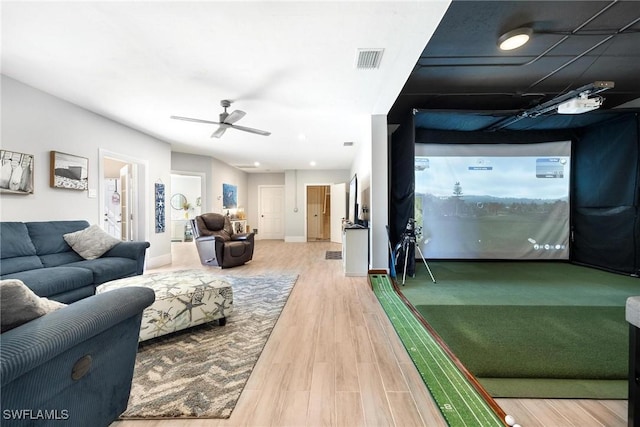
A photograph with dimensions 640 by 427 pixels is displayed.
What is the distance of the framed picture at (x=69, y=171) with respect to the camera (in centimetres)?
323

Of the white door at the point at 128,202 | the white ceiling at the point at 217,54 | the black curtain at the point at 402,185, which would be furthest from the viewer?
the white door at the point at 128,202

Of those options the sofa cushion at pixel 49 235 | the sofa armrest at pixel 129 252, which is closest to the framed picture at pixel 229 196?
the sofa armrest at pixel 129 252

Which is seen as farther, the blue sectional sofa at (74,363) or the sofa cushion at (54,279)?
the sofa cushion at (54,279)

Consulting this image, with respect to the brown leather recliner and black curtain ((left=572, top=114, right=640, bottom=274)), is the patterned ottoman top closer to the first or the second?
the brown leather recliner

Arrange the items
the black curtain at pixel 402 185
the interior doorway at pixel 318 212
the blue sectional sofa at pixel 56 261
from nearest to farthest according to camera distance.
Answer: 1. the blue sectional sofa at pixel 56 261
2. the black curtain at pixel 402 185
3. the interior doorway at pixel 318 212

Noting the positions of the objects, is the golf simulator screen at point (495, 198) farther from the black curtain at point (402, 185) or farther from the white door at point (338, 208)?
the white door at point (338, 208)

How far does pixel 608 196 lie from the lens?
447 centimetres

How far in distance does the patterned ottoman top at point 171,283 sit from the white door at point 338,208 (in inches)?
225

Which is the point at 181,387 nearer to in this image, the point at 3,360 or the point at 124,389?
the point at 124,389

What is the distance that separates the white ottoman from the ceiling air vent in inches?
101

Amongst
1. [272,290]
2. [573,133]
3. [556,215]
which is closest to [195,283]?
[272,290]

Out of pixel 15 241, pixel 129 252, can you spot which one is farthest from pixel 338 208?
pixel 15 241

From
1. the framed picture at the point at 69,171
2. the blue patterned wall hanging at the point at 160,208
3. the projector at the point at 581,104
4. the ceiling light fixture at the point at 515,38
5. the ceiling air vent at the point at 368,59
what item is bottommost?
the blue patterned wall hanging at the point at 160,208

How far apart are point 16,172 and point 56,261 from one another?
109 centimetres
